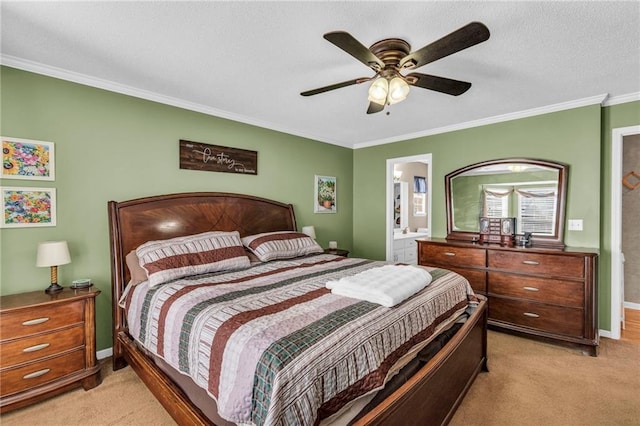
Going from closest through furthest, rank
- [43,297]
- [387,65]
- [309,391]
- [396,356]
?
[309,391], [396,356], [387,65], [43,297]

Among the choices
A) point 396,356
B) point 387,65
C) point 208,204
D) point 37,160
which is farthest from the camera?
point 208,204

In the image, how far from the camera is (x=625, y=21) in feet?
6.01

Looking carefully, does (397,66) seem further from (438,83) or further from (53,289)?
(53,289)

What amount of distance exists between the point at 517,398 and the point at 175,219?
329 cm

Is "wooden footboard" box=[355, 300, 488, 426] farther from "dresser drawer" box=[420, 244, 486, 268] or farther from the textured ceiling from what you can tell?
the textured ceiling

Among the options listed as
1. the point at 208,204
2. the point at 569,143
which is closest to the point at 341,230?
the point at 208,204

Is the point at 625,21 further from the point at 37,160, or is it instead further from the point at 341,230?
the point at 37,160

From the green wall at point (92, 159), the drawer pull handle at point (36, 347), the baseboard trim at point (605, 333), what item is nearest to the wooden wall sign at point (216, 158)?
the green wall at point (92, 159)

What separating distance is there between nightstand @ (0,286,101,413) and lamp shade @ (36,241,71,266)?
0.80 feet

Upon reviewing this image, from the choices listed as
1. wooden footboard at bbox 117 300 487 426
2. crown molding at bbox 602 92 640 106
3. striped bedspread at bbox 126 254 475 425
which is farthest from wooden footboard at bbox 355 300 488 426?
crown molding at bbox 602 92 640 106

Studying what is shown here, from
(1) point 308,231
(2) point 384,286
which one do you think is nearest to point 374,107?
(2) point 384,286

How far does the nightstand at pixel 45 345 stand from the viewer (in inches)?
76.9

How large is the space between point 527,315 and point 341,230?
2794 mm

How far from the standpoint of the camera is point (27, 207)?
235cm
